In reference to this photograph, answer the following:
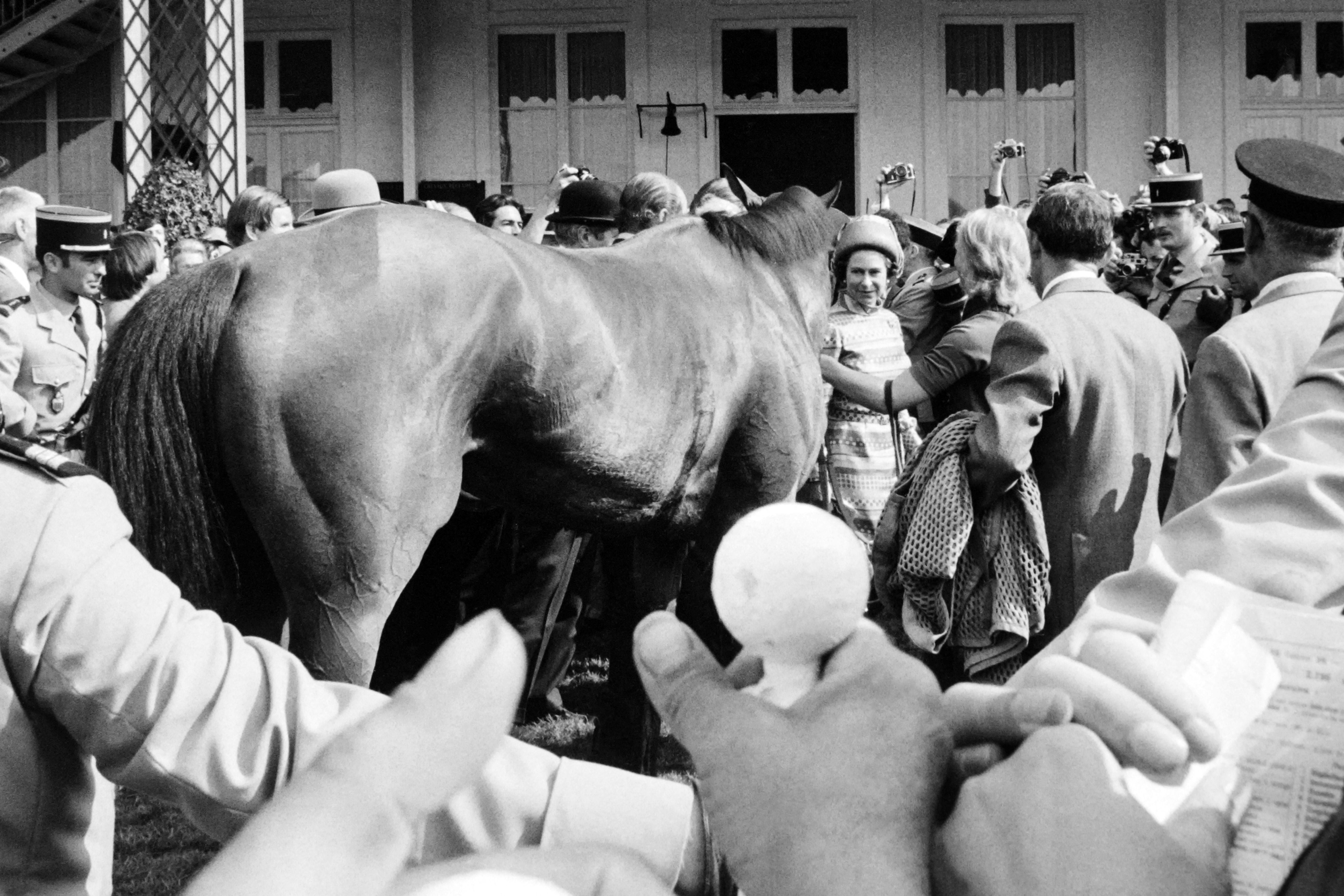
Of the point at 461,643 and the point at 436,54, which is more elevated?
the point at 436,54

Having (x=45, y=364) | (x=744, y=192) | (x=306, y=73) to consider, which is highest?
(x=306, y=73)

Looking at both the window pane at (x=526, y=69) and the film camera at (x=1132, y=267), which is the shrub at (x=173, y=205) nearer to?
the film camera at (x=1132, y=267)

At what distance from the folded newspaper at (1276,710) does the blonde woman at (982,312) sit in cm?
397

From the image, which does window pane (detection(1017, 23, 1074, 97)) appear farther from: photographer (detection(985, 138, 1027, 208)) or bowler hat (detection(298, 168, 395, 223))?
bowler hat (detection(298, 168, 395, 223))

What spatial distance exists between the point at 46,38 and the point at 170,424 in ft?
56.1

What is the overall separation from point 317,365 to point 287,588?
55 cm

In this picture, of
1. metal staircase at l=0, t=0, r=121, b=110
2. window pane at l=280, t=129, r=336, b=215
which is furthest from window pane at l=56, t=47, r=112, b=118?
window pane at l=280, t=129, r=336, b=215

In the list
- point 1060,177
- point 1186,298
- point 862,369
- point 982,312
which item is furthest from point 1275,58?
point 982,312

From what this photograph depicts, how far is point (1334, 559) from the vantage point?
1.15 m

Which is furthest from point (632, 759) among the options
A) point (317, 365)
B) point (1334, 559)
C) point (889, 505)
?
point (1334, 559)

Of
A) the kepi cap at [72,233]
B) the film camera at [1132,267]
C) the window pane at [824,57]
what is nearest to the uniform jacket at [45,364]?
the kepi cap at [72,233]

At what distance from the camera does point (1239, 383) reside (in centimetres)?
329

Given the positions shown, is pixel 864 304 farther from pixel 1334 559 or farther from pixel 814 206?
pixel 1334 559

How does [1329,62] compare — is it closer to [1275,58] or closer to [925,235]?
[1275,58]
